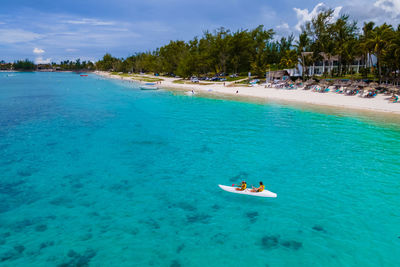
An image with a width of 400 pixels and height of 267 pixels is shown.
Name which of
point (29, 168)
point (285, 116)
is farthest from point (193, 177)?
point (285, 116)

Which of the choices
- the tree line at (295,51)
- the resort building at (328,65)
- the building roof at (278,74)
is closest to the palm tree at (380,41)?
the tree line at (295,51)

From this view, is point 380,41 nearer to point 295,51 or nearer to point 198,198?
point 295,51

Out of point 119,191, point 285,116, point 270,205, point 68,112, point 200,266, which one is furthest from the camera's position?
point 68,112

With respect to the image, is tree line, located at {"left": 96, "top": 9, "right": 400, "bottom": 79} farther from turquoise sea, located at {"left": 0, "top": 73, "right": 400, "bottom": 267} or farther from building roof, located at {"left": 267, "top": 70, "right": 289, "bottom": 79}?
turquoise sea, located at {"left": 0, "top": 73, "right": 400, "bottom": 267}

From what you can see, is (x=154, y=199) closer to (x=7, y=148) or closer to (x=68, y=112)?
(x=7, y=148)

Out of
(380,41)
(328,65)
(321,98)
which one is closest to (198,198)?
(321,98)

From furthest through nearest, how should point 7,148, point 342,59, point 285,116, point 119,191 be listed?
point 342,59
point 285,116
point 7,148
point 119,191
